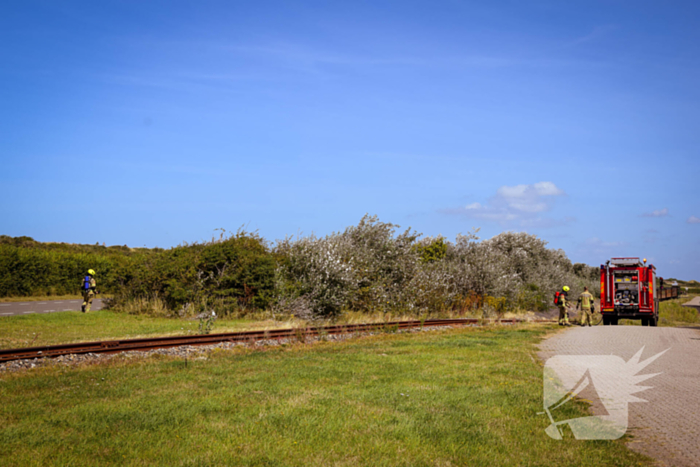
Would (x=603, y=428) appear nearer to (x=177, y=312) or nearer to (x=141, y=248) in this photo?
(x=177, y=312)

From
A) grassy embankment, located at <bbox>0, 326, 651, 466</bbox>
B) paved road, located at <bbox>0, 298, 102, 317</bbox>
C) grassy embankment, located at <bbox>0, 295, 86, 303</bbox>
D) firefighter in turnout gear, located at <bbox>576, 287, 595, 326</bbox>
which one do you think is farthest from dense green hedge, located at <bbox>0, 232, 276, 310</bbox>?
firefighter in turnout gear, located at <bbox>576, 287, 595, 326</bbox>

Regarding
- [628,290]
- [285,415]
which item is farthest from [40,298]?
[628,290]

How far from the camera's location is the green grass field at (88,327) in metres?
15.4

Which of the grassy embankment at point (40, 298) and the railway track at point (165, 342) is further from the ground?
the grassy embankment at point (40, 298)

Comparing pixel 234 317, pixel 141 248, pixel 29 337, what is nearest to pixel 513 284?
pixel 234 317

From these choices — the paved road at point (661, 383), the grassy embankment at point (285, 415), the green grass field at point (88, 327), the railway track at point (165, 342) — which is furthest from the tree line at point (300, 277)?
the grassy embankment at point (285, 415)

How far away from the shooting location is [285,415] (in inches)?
296

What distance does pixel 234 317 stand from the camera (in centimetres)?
2220

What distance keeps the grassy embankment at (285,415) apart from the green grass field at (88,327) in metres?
4.97

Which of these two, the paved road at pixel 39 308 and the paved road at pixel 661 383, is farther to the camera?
the paved road at pixel 39 308

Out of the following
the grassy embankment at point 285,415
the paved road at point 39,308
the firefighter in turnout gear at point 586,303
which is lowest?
the grassy embankment at point 285,415

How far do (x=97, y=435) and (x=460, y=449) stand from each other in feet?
13.9

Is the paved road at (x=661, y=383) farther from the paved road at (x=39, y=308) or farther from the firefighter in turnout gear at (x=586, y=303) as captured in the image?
the paved road at (x=39, y=308)

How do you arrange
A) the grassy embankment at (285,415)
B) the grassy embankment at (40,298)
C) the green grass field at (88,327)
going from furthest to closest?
the grassy embankment at (40,298), the green grass field at (88,327), the grassy embankment at (285,415)
